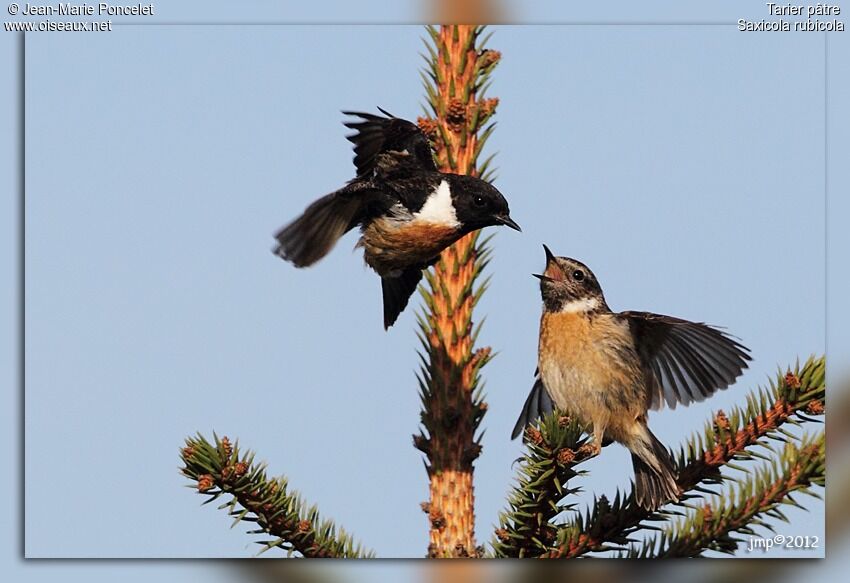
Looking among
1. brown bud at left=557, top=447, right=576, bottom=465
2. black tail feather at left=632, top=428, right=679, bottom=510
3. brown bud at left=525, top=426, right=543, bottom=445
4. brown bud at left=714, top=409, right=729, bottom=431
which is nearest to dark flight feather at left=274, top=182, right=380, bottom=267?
brown bud at left=525, top=426, right=543, bottom=445

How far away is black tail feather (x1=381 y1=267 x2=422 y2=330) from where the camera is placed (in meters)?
4.20

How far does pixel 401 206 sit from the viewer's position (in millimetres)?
4227

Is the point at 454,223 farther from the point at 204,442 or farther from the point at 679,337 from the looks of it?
the point at 204,442

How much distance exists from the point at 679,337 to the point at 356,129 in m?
1.60

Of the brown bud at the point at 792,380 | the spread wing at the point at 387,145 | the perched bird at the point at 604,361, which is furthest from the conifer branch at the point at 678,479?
the spread wing at the point at 387,145

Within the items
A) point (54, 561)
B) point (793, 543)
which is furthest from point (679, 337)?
point (54, 561)

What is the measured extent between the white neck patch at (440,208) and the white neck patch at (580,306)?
0.70m

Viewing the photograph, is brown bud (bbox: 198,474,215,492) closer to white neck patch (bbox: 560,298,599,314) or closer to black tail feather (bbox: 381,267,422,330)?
black tail feather (bbox: 381,267,422,330)

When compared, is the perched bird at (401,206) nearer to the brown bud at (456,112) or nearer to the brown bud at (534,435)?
the brown bud at (456,112)

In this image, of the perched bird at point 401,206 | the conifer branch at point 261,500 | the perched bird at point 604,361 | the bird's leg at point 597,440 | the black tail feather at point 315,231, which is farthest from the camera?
the perched bird at point 604,361

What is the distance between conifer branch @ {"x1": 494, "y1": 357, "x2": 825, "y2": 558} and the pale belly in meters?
0.88

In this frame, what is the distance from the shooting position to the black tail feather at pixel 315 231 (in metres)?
3.62

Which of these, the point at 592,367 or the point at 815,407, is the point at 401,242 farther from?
the point at 815,407

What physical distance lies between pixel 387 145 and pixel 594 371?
1298mm
